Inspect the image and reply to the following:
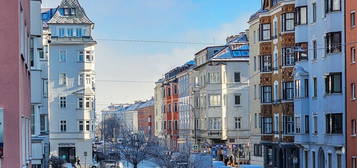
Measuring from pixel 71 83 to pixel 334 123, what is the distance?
38411 mm

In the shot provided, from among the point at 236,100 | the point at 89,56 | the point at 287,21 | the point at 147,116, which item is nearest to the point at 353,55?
the point at 287,21

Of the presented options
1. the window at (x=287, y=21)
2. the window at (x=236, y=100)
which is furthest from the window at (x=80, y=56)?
the window at (x=287, y=21)

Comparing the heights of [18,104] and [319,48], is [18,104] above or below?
below

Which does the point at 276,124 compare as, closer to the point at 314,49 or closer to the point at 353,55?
the point at 314,49

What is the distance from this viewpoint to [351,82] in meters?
39.6

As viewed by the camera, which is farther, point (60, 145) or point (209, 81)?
point (209, 81)

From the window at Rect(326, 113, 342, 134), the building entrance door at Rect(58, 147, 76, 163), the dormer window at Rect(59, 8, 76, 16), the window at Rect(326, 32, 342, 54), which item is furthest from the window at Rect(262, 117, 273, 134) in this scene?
the dormer window at Rect(59, 8, 76, 16)

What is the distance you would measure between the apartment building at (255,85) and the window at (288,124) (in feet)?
25.3

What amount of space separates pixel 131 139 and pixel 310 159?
26753 mm

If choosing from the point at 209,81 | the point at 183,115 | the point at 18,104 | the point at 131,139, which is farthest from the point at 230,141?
the point at 18,104

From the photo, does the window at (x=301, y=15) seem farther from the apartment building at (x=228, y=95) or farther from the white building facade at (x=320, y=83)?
the apartment building at (x=228, y=95)

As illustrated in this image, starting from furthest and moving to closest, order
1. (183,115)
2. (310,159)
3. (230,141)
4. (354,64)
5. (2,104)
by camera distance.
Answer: (183,115) < (230,141) < (310,159) < (354,64) < (2,104)

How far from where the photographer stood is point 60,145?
247 ft

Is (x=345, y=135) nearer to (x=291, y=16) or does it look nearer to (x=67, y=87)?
(x=291, y=16)
